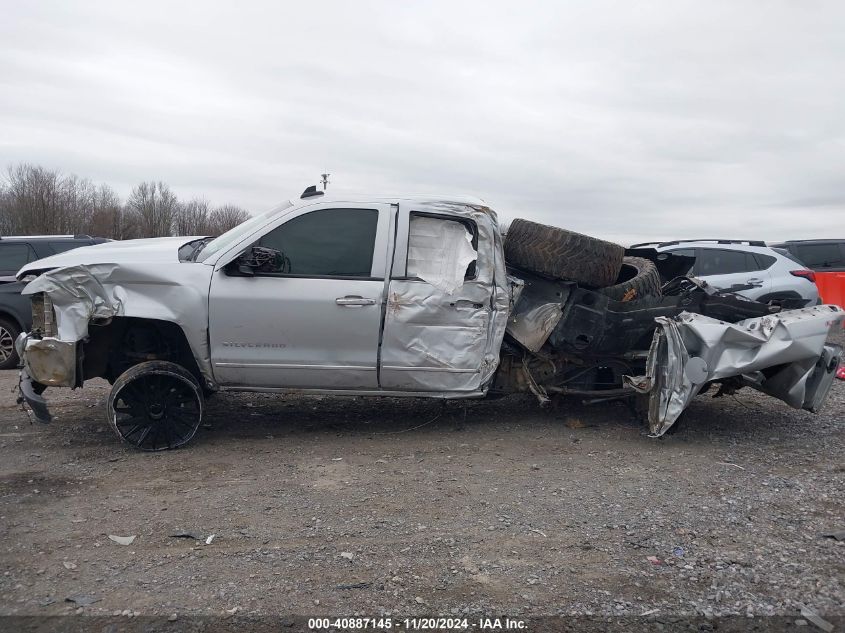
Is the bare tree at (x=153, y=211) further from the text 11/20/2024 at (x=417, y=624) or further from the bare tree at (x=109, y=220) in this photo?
the text 11/20/2024 at (x=417, y=624)

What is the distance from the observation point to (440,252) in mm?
5426

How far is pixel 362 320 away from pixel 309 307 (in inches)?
16.4

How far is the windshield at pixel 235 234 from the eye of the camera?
208 inches

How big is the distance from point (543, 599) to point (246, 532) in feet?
5.48

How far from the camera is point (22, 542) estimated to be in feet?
11.8

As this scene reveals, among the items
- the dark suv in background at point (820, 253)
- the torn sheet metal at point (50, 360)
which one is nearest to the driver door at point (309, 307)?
the torn sheet metal at point (50, 360)

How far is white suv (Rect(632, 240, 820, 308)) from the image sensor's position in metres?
10.4

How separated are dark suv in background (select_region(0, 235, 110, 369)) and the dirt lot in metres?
3.08

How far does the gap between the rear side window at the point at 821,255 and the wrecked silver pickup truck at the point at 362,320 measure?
1078cm

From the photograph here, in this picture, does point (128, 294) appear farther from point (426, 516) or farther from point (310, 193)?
point (426, 516)

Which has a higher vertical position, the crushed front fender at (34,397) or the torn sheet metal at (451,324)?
the torn sheet metal at (451,324)

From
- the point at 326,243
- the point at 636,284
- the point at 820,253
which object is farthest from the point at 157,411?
the point at 820,253

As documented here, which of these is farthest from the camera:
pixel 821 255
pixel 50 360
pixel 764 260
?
pixel 821 255

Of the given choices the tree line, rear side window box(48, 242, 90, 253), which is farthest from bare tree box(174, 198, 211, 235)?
rear side window box(48, 242, 90, 253)
